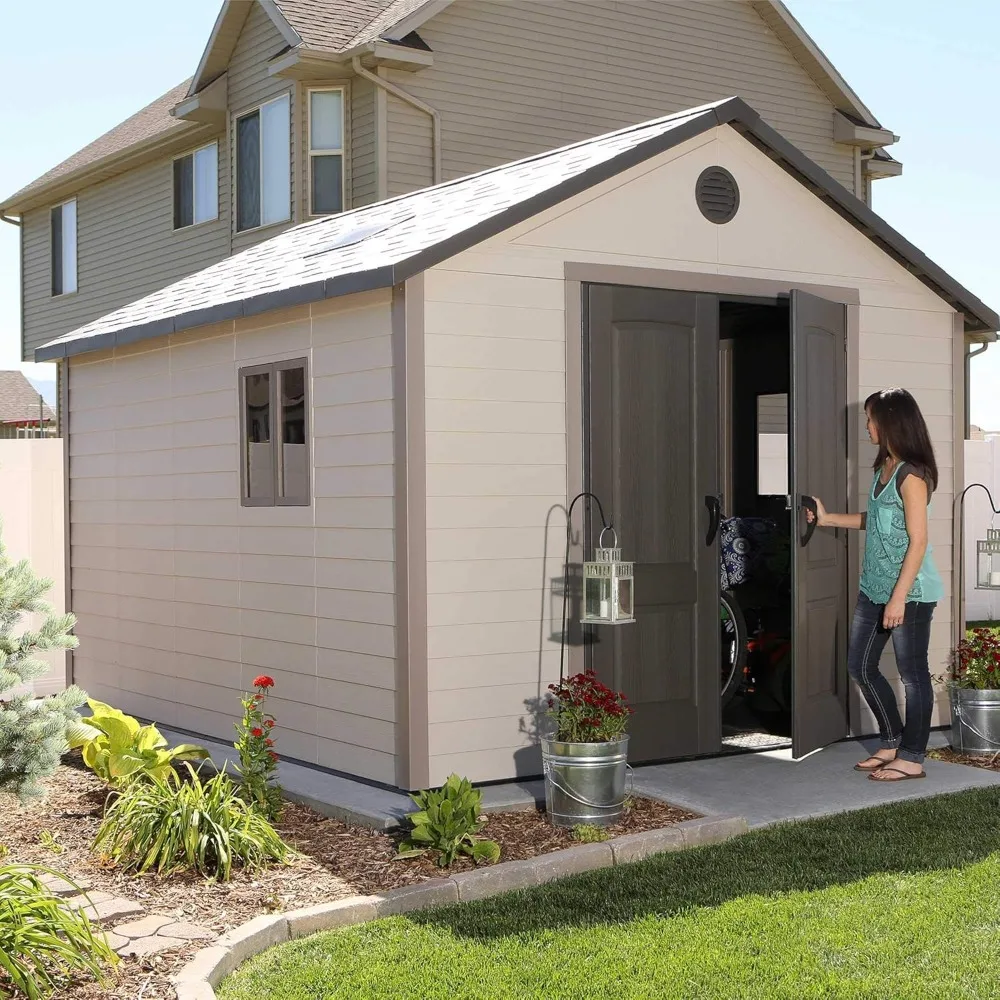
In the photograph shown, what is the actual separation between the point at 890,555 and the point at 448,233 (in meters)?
2.73

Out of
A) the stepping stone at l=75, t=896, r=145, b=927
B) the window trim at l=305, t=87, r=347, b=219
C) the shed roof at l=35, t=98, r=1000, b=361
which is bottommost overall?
the stepping stone at l=75, t=896, r=145, b=927

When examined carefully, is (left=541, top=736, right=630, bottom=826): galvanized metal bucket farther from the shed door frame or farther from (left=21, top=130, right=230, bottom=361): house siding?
(left=21, top=130, right=230, bottom=361): house siding

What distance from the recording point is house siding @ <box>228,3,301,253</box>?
51.1 ft

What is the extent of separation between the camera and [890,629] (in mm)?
7008

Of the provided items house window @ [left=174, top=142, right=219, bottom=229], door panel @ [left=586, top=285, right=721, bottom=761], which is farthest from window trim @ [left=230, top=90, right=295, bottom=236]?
door panel @ [left=586, top=285, right=721, bottom=761]

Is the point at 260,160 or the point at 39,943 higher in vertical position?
the point at 260,160

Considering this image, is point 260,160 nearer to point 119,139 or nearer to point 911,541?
point 119,139

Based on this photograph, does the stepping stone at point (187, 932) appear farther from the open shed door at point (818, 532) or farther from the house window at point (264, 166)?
the house window at point (264, 166)

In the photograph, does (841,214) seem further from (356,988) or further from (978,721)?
(356,988)

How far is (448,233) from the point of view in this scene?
6500 millimetres

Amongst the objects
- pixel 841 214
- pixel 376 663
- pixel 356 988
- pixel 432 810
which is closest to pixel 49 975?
pixel 356 988

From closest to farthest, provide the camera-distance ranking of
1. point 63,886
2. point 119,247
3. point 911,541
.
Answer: point 63,886, point 911,541, point 119,247

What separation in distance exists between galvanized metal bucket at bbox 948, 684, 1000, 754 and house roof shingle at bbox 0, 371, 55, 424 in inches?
1449

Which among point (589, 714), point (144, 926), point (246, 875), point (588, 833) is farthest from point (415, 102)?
point (144, 926)
